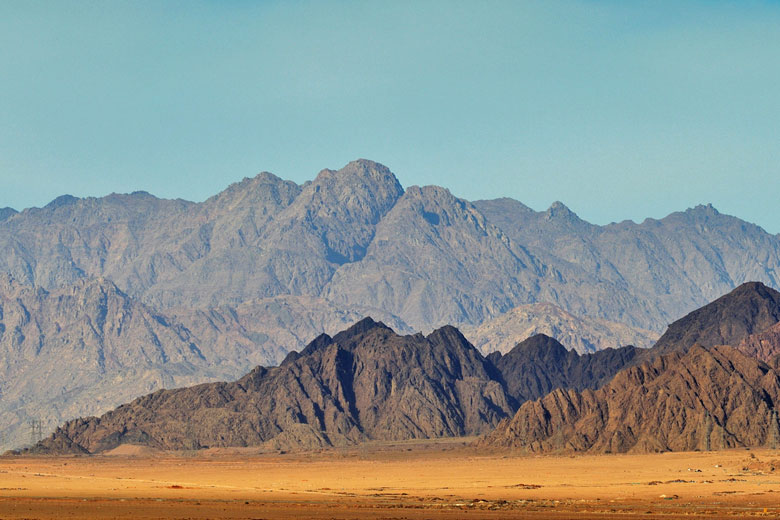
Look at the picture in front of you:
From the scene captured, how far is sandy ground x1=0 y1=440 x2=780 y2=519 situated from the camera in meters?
92.8

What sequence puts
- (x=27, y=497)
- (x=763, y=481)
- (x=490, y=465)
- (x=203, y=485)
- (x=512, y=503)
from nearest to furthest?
1. (x=512, y=503)
2. (x=27, y=497)
3. (x=763, y=481)
4. (x=203, y=485)
5. (x=490, y=465)

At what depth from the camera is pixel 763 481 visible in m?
122

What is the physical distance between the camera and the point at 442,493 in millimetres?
119812

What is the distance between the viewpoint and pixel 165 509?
316 ft

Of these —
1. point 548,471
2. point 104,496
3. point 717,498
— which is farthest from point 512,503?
point 548,471

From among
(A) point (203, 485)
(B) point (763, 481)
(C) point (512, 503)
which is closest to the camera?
(C) point (512, 503)

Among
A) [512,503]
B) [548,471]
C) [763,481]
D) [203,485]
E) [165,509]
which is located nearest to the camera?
[165,509]

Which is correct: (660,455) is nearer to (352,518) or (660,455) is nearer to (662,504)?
(662,504)

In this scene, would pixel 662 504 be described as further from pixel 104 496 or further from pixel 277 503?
pixel 104 496

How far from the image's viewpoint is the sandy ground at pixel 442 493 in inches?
3652

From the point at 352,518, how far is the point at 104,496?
3471 centimetres

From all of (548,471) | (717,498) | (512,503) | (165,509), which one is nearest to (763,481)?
(717,498)

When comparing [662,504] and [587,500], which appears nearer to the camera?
[662,504]

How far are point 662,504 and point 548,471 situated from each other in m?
68.2
